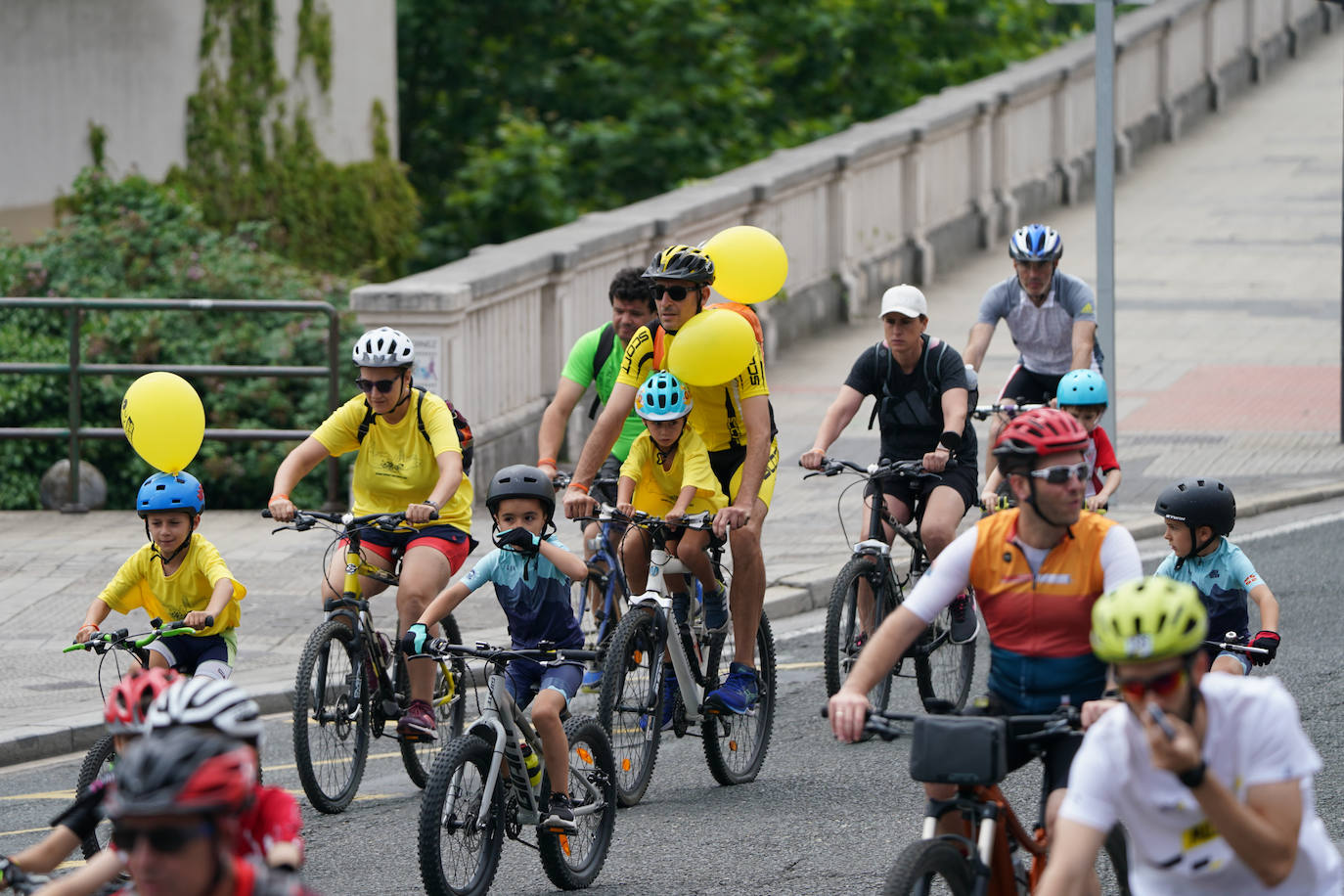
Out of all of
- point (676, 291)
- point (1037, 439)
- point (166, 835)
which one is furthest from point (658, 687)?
point (166, 835)

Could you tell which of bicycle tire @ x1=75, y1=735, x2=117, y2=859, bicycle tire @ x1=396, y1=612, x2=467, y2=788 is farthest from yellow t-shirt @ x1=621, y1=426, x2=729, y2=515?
bicycle tire @ x1=75, y1=735, x2=117, y2=859

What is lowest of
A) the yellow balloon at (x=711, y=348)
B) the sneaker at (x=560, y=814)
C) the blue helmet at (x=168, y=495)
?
the sneaker at (x=560, y=814)

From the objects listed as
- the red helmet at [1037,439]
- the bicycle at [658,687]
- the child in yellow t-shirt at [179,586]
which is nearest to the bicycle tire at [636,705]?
the bicycle at [658,687]

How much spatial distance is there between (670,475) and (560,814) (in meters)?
1.88

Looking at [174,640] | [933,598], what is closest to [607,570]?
[174,640]

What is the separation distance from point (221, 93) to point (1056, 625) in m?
19.0

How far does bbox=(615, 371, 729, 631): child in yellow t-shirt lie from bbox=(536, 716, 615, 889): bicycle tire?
117 centimetres

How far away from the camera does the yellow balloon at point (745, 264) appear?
32.3 ft

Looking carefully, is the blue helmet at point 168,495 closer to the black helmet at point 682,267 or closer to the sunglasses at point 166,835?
the black helmet at point 682,267

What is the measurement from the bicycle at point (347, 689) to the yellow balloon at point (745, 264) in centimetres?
219

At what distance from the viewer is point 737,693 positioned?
8641mm

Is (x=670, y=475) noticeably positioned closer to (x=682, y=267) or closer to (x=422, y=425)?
(x=682, y=267)

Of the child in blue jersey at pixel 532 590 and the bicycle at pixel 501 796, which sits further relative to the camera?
the child in blue jersey at pixel 532 590

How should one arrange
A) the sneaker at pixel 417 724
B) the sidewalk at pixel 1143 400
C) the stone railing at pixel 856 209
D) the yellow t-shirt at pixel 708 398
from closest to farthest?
1. the sneaker at pixel 417 724
2. the yellow t-shirt at pixel 708 398
3. the sidewalk at pixel 1143 400
4. the stone railing at pixel 856 209
